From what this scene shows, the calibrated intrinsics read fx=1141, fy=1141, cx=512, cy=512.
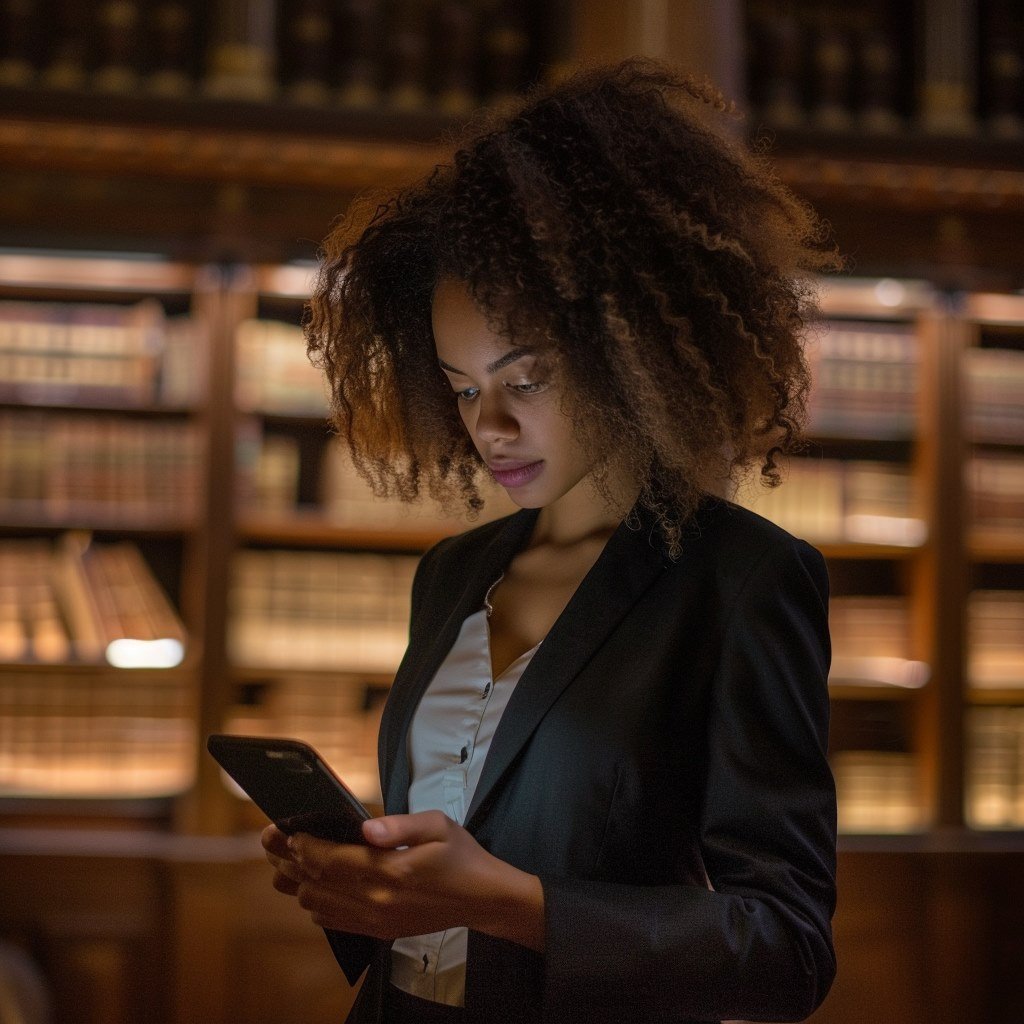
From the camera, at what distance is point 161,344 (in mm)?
3893

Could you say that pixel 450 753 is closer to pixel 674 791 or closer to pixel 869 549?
pixel 674 791

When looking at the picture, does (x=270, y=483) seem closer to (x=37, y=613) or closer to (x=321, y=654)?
(x=321, y=654)

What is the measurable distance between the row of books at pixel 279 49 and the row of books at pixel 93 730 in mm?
1932

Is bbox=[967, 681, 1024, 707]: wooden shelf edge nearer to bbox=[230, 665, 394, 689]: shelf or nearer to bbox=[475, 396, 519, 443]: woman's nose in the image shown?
bbox=[230, 665, 394, 689]: shelf

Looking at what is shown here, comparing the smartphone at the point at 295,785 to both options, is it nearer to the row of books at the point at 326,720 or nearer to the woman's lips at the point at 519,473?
the woman's lips at the point at 519,473

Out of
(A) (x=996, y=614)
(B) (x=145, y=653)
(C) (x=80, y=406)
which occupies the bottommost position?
(B) (x=145, y=653)

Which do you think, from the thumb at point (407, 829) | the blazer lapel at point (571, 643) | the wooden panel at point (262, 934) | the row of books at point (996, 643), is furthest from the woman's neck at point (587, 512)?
the row of books at point (996, 643)

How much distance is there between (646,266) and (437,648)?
0.43 metres

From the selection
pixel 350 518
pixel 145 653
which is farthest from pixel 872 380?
pixel 145 653

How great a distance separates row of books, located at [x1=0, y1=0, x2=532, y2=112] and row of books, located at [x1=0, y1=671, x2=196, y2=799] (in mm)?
1932

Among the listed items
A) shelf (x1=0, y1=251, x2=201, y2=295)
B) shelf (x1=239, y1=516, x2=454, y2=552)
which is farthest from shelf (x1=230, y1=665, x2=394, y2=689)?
shelf (x1=0, y1=251, x2=201, y2=295)

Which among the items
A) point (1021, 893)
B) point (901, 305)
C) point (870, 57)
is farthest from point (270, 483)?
point (1021, 893)

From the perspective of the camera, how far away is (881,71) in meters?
3.93

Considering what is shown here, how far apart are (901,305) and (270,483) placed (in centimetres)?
226
